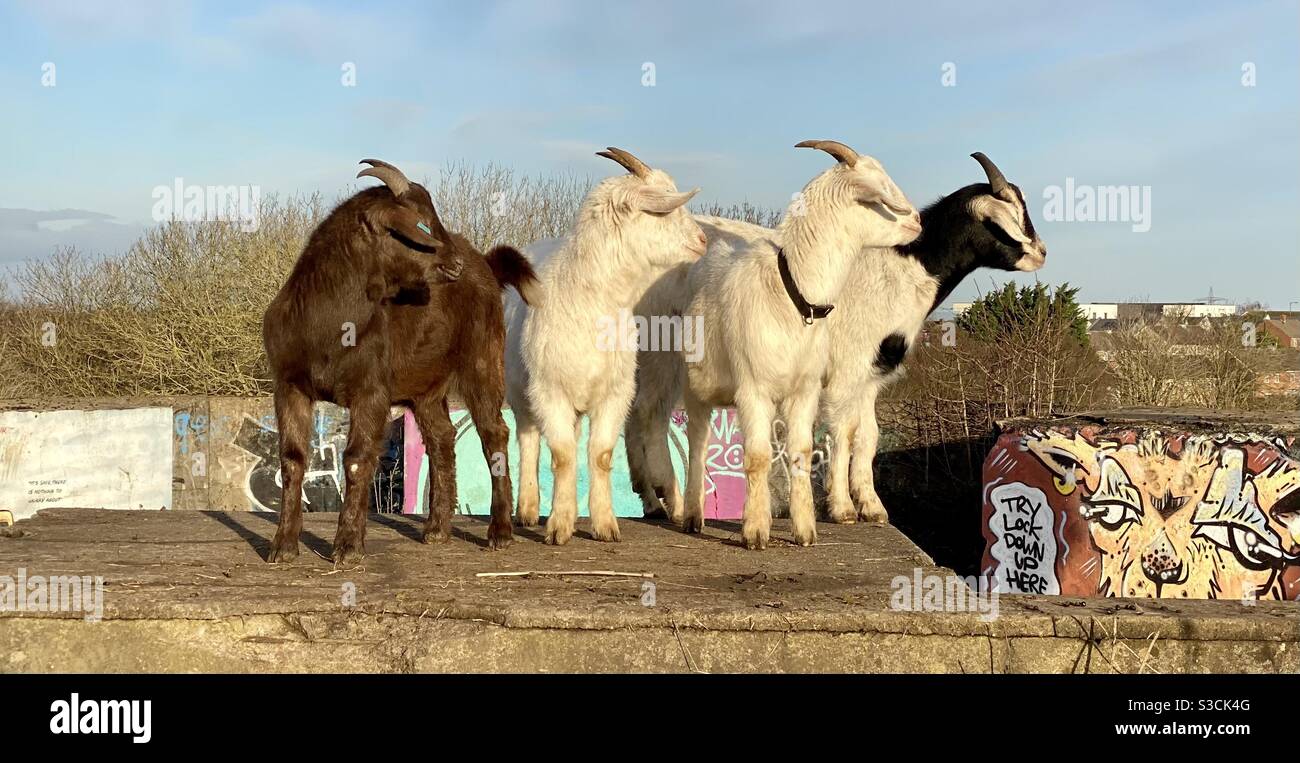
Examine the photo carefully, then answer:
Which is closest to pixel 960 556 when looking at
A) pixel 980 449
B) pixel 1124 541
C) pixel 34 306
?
pixel 980 449

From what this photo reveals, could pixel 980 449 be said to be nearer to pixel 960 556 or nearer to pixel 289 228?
pixel 960 556

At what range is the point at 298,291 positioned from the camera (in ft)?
22.5

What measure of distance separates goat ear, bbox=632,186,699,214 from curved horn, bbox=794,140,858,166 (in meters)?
0.91

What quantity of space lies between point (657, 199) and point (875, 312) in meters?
2.73

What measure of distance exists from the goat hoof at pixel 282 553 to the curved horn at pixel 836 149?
14.1ft

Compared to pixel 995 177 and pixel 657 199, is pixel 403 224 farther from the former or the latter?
pixel 995 177

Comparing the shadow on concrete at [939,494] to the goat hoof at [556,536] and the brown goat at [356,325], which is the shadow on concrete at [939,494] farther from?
the brown goat at [356,325]

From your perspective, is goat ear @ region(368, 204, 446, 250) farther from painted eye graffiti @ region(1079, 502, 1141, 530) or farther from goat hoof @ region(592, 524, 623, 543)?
painted eye graffiti @ region(1079, 502, 1141, 530)

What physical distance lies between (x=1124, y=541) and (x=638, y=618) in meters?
10.6

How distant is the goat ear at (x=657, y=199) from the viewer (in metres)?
7.63

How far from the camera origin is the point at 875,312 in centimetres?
956

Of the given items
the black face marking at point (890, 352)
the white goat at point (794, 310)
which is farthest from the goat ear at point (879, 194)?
the black face marking at point (890, 352)

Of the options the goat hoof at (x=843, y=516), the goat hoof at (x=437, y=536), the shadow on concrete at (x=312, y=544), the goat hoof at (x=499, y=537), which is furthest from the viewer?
the goat hoof at (x=843, y=516)

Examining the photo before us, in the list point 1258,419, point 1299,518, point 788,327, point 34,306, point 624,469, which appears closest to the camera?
point 788,327
